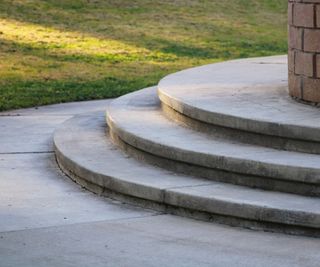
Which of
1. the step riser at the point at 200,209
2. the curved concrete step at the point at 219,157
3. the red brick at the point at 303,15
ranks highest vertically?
the red brick at the point at 303,15

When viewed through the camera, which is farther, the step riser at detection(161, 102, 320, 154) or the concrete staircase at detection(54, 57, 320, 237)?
the step riser at detection(161, 102, 320, 154)

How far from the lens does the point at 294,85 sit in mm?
8523

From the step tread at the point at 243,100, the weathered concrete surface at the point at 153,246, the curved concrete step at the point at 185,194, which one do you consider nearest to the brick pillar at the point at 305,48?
the step tread at the point at 243,100

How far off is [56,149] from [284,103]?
195 centimetres

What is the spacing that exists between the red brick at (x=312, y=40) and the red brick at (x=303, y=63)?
0.06 metres

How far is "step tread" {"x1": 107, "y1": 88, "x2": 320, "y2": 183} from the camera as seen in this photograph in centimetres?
688

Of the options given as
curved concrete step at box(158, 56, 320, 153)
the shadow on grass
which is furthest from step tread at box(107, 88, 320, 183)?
the shadow on grass

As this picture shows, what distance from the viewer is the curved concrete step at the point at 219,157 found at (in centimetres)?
683

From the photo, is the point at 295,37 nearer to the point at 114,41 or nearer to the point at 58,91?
the point at 58,91

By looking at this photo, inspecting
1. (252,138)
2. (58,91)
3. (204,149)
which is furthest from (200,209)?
(58,91)

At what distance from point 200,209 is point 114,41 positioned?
11522 millimetres

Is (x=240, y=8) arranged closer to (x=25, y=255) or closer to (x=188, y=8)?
(x=188, y=8)

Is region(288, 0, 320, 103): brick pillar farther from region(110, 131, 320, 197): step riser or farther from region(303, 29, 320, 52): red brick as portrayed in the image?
region(110, 131, 320, 197): step riser

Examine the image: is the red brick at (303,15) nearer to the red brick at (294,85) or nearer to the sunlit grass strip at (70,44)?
the red brick at (294,85)
